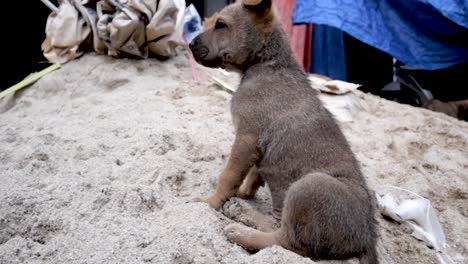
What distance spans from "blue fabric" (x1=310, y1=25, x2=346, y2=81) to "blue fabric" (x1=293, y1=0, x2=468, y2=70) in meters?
1.05

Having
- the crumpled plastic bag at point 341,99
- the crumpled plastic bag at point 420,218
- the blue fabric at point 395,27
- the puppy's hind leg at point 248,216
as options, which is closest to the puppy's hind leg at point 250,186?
the puppy's hind leg at point 248,216

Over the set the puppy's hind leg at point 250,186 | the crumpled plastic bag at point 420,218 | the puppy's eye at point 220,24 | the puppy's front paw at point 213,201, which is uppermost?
the puppy's eye at point 220,24

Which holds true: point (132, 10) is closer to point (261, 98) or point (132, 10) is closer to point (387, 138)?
point (261, 98)

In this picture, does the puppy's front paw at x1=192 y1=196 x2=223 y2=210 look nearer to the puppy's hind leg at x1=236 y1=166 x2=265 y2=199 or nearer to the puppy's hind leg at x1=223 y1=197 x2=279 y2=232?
the puppy's hind leg at x1=223 y1=197 x2=279 y2=232

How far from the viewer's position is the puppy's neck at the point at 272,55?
3328mm

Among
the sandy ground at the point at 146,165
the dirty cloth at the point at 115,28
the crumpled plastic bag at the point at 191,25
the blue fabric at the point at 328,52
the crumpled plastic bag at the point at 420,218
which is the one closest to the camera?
the sandy ground at the point at 146,165

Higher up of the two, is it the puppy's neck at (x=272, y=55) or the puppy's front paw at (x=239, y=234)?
the puppy's neck at (x=272, y=55)

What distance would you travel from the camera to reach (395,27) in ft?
20.9

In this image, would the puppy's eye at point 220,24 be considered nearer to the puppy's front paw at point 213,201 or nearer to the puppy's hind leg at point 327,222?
the puppy's front paw at point 213,201

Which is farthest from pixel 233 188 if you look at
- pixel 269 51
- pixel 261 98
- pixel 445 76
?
pixel 445 76

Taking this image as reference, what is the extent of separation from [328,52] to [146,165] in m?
4.89

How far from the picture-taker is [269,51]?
3.34m

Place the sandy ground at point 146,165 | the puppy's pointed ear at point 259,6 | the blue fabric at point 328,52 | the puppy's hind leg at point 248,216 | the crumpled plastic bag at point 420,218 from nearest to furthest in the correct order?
the sandy ground at point 146,165 → the puppy's hind leg at point 248,216 → the puppy's pointed ear at point 259,6 → the crumpled plastic bag at point 420,218 → the blue fabric at point 328,52

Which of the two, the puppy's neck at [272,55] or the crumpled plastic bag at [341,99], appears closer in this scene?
the puppy's neck at [272,55]
